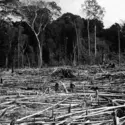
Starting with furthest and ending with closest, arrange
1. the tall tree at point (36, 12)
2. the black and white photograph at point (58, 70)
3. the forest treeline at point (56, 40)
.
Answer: the forest treeline at point (56, 40) → the tall tree at point (36, 12) → the black and white photograph at point (58, 70)

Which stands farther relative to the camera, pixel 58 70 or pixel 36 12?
pixel 36 12

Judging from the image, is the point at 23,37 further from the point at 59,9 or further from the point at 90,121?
the point at 90,121

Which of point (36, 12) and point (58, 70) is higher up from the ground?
point (36, 12)

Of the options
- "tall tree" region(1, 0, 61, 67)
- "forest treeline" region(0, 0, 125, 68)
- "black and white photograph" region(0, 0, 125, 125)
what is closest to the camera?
"black and white photograph" region(0, 0, 125, 125)

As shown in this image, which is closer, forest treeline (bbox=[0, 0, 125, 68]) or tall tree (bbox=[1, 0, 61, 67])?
tall tree (bbox=[1, 0, 61, 67])

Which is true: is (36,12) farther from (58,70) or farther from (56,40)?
(58,70)

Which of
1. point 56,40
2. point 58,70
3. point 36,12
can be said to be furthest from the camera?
point 56,40

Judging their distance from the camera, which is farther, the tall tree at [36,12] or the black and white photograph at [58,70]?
the tall tree at [36,12]

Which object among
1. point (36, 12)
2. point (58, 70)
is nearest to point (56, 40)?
point (36, 12)

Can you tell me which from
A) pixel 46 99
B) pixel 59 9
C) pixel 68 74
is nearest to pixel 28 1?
pixel 59 9

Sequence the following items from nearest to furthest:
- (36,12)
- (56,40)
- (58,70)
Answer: (58,70) < (36,12) < (56,40)

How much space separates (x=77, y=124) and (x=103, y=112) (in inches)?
10.3

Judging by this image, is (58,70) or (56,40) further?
(56,40)

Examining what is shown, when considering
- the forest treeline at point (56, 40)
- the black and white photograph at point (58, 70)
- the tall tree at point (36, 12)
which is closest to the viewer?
the black and white photograph at point (58, 70)
